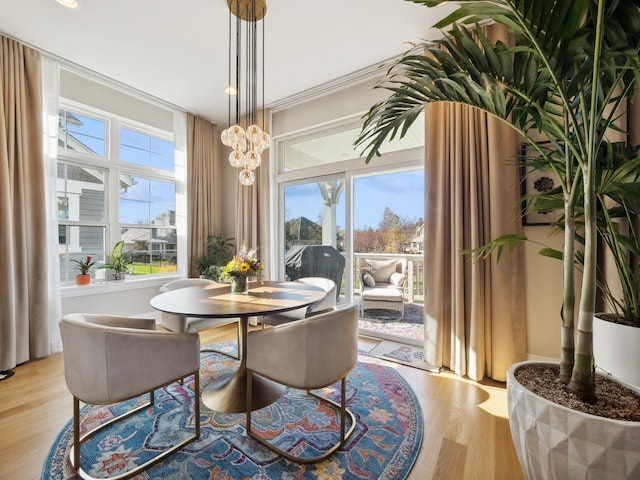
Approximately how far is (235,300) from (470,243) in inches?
74.3

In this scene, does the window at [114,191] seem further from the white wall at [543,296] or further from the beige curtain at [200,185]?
the white wall at [543,296]

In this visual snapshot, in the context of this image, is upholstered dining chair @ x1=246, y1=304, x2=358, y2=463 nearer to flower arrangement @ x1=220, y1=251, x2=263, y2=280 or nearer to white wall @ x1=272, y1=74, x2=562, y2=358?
flower arrangement @ x1=220, y1=251, x2=263, y2=280

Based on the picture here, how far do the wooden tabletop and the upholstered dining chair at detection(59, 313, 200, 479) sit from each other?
0.20 metres

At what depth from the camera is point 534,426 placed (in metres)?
0.99

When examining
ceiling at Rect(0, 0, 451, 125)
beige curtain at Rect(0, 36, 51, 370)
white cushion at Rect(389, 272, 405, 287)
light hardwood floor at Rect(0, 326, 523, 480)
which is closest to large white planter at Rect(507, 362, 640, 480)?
light hardwood floor at Rect(0, 326, 523, 480)

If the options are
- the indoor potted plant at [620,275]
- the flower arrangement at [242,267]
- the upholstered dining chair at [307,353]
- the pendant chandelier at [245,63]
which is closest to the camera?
the indoor potted plant at [620,275]

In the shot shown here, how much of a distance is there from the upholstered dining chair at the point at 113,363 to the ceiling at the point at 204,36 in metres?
2.37

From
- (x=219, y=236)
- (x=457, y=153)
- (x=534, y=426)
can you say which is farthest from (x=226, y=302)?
(x=219, y=236)

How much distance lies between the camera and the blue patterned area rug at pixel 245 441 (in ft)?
4.45

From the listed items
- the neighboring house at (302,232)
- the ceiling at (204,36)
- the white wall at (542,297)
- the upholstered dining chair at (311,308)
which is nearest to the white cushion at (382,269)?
the neighboring house at (302,232)

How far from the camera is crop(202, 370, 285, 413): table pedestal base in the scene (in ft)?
6.11

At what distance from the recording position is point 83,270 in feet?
10.4

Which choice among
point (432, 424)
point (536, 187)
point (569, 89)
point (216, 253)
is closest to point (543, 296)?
point (536, 187)

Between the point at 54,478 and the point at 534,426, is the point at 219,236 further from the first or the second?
the point at 534,426
